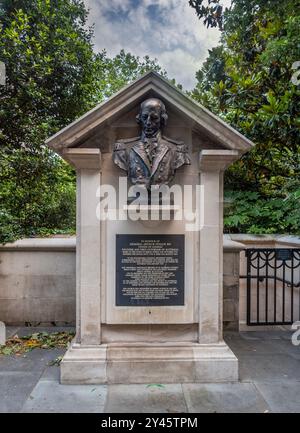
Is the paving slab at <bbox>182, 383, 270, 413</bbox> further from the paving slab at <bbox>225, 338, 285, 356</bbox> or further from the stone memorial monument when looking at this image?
the paving slab at <bbox>225, 338, 285, 356</bbox>

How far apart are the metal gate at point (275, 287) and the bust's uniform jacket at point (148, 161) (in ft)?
9.45

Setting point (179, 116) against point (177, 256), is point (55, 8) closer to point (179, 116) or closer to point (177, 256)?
A: point (179, 116)

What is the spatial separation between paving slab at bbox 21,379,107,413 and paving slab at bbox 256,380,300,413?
1.83 meters

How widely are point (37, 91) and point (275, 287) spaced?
24.8 feet

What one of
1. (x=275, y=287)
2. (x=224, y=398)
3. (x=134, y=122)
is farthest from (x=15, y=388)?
(x=275, y=287)

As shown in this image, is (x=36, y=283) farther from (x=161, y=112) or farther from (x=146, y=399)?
(x=161, y=112)

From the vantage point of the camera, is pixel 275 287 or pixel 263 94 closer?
pixel 275 287

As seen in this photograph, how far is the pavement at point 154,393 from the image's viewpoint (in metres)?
3.23

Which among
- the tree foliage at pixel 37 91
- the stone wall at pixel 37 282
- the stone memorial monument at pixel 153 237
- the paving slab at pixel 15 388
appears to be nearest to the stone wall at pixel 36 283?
the stone wall at pixel 37 282

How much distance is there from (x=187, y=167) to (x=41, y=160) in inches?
233

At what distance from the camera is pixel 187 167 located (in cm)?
400

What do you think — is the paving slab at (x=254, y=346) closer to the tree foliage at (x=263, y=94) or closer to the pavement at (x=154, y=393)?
the pavement at (x=154, y=393)

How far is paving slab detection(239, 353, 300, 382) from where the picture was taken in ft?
12.9

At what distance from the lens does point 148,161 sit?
12.6 ft
